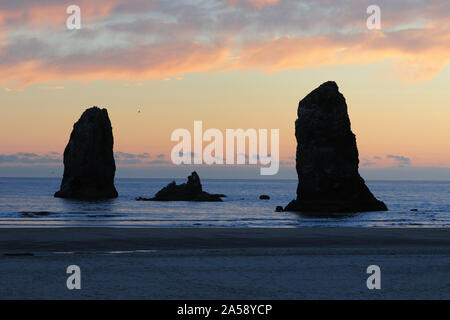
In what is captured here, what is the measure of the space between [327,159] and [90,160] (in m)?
74.5

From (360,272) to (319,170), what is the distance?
64055mm

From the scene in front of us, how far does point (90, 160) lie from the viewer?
13912 cm

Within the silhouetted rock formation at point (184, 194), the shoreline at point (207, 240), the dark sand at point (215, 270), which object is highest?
the dark sand at point (215, 270)

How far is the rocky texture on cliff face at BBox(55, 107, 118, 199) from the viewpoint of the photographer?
13612 centimetres

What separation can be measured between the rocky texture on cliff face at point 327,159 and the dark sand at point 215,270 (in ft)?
163

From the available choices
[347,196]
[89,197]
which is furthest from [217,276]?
[89,197]

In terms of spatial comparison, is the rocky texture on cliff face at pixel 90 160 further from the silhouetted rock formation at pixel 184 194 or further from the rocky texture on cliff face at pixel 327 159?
the rocky texture on cliff face at pixel 327 159

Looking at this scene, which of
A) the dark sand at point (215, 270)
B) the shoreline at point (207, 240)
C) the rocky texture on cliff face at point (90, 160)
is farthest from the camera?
the rocky texture on cliff face at point (90, 160)

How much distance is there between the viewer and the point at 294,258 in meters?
21.1

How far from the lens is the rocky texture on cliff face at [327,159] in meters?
79.1

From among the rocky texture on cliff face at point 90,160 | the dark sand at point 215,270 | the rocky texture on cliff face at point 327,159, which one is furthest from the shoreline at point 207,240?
the rocky texture on cliff face at point 90,160

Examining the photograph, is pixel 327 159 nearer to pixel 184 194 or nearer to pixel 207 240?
pixel 184 194

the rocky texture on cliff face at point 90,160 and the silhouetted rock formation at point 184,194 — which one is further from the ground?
the rocky texture on cliff face at point 90,160
